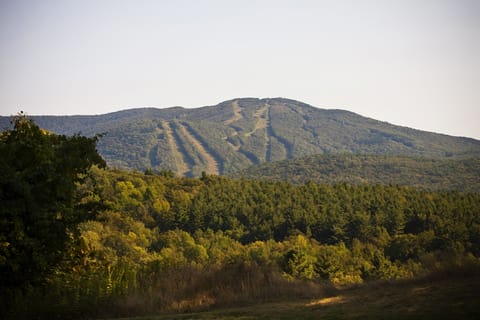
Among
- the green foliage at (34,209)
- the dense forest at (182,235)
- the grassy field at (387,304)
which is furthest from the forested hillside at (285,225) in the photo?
the grassy field at (387,304)

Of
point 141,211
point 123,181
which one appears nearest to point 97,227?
point 141,211

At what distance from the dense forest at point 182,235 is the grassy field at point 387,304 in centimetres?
94

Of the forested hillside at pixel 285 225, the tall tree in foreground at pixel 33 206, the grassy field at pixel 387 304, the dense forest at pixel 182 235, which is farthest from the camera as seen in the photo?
the forested hillside at pixel 285 225

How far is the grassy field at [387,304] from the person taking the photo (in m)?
7.67

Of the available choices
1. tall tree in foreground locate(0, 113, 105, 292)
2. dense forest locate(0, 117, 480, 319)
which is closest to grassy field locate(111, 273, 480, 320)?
dense forest locate(0, 117, 480, 319)

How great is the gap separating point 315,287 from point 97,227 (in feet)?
222

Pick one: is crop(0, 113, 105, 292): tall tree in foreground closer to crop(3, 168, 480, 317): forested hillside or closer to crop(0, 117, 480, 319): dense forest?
crop(0, 117, 480, 319): dense forest

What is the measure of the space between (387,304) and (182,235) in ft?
261

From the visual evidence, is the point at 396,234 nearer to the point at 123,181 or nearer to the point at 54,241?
the point at 123,181

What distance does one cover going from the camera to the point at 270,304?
10039 mm

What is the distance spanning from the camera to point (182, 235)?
86.3m

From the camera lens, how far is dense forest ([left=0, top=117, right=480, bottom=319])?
10773 mm

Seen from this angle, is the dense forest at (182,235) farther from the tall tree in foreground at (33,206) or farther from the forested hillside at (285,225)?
the forested hillside at (285,225)

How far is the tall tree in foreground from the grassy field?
10.5ft
